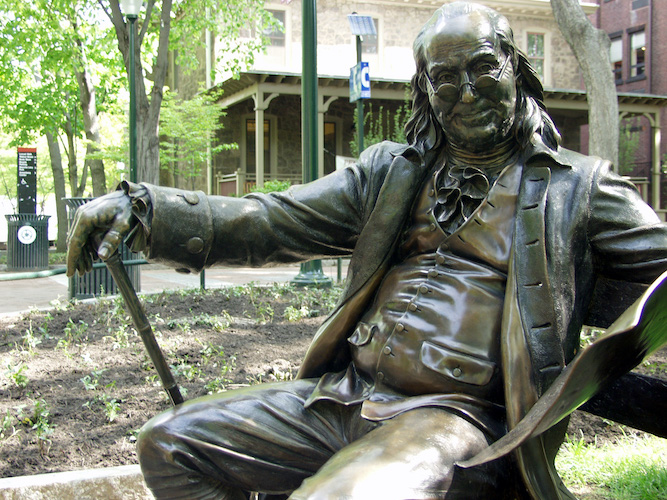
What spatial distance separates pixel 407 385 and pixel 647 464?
7.02ft

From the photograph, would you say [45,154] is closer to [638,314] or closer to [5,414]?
[5,414]

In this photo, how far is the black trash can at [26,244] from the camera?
15.4 m

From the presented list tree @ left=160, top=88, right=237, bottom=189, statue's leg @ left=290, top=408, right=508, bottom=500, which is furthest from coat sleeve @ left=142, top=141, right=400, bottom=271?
tree @ left=160, top=88, right=237, bottom=189

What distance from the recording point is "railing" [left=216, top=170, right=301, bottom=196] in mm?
20047

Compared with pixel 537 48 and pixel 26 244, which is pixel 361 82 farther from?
pixel 537 48

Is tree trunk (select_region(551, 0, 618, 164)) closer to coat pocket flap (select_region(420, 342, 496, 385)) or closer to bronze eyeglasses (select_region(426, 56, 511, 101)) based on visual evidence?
bronze eyeglasses (select_region(426, 56, 511, 101))

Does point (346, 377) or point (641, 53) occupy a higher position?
point (641, 53)

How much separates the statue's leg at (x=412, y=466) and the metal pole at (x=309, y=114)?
6.64m

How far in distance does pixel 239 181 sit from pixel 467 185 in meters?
18.4

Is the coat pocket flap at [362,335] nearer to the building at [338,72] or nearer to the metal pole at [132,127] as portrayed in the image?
the metal pole at [132,127]

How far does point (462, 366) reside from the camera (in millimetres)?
1770

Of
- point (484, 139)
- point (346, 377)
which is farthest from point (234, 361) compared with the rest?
point (484, 139)

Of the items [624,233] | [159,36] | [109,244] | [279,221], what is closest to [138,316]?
[109,244]

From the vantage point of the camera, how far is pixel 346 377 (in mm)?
1987
